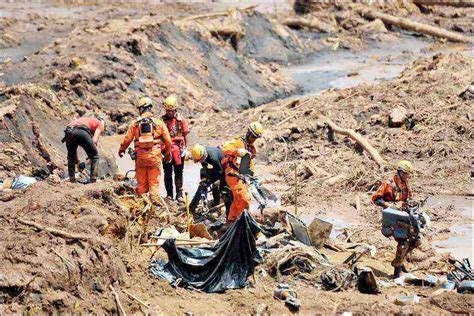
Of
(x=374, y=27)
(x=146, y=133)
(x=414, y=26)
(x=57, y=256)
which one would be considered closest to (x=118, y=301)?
(x=57, y=256)

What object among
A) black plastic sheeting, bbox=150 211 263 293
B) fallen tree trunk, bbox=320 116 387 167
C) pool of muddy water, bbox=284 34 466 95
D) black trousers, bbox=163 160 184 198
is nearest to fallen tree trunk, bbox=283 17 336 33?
pool of muddy water, bbox=284 34 466 95

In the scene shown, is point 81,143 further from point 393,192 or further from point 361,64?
point 361,64

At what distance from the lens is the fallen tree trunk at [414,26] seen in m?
34.7

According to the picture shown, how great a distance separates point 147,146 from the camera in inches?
498

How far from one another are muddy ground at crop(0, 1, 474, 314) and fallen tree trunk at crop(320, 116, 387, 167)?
15 centimetres

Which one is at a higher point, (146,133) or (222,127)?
(146,133)

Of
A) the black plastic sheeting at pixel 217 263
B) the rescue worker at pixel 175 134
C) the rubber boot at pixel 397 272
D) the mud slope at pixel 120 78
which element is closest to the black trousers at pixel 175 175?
the rescue worker at pixel 175 134

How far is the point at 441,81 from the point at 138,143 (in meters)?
10.9

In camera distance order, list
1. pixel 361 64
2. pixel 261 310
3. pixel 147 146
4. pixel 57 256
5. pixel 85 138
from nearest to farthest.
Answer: pixel 57 256 → pixel 261 310 → pixel 147 146 → pixel 85 138 → pixel 361 64

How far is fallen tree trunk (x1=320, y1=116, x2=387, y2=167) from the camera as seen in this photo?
57.1ft

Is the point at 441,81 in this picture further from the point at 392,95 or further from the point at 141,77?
the point at 141,77

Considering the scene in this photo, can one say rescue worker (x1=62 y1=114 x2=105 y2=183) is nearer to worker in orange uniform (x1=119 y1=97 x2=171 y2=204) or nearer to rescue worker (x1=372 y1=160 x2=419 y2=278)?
worker in orange uniform (x1=119 y1=97 x2=171 y2=204)

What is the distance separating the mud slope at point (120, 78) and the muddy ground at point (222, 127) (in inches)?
2.1

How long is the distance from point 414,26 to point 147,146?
82.1 ft
